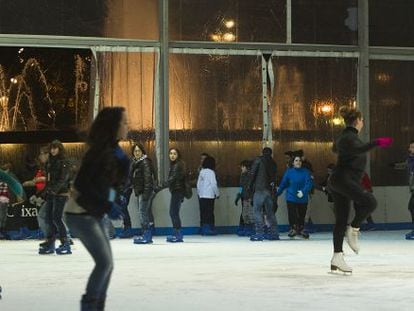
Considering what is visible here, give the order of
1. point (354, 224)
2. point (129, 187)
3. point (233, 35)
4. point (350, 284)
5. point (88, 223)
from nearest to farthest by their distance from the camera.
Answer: point (88, 223) → point (350, 284) → point (354, 224) → point (129, 187) → point (233, 35)

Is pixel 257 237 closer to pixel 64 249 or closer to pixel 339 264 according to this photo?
pixel 64 249

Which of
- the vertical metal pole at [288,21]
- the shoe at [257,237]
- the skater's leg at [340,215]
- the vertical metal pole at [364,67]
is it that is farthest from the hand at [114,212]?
the vertical metal pole at [364,67]

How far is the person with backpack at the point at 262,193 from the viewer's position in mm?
17625

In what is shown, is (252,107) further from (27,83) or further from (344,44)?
(27,83)

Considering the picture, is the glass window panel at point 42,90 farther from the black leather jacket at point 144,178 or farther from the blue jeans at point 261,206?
the blue jeans at point 261,206

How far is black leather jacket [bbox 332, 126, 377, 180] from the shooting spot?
10.3 metres

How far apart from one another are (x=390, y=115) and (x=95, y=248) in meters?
16.0

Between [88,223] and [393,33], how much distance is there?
16337mm

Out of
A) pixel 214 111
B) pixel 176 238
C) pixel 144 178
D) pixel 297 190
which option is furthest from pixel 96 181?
pixel 214 111

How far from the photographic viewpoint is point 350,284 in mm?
9727

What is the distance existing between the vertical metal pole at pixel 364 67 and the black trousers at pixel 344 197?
11.0m

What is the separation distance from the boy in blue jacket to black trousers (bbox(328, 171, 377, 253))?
7.50 meters

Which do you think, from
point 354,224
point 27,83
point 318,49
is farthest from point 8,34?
point 354,224

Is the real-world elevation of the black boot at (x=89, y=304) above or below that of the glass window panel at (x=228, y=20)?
below
